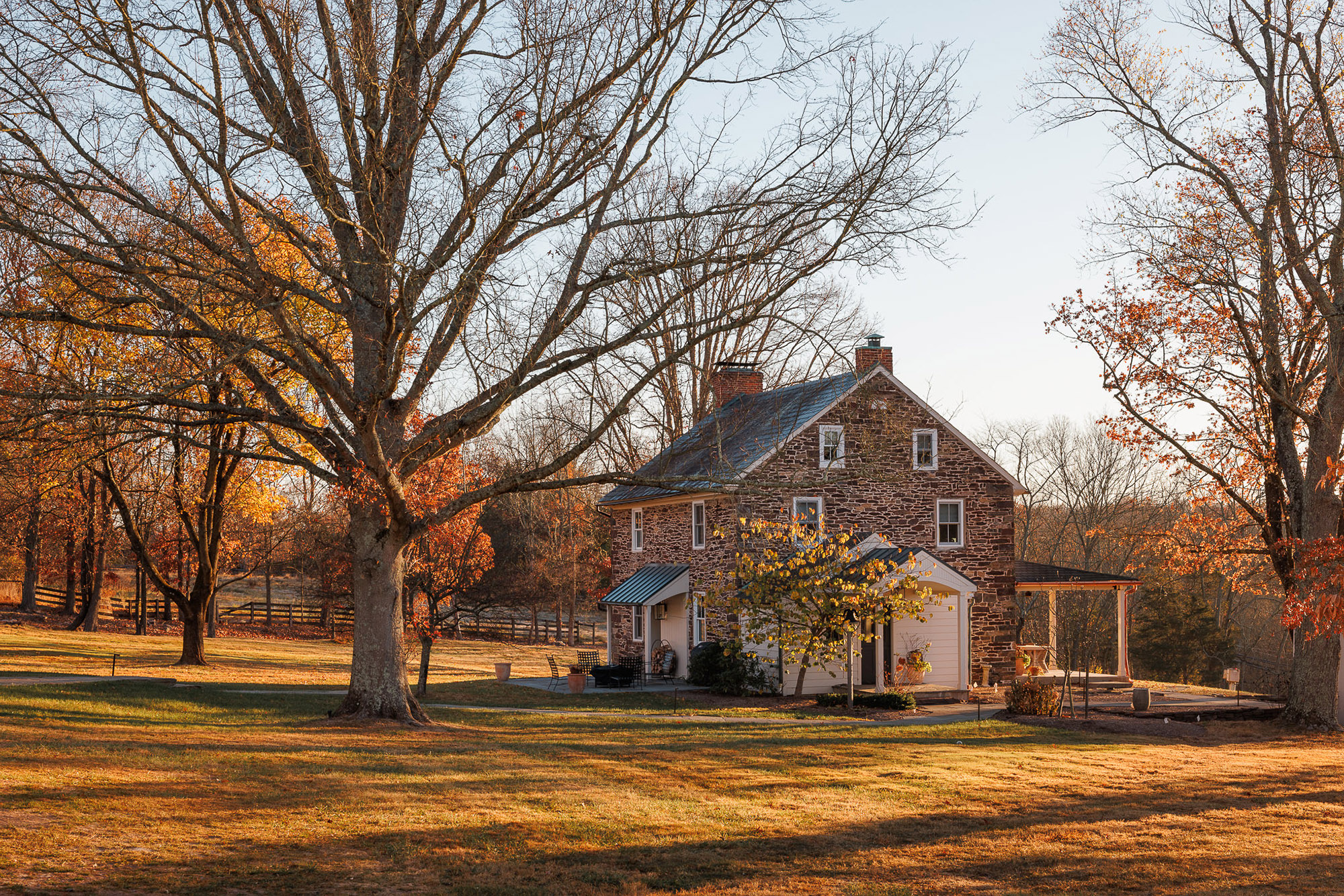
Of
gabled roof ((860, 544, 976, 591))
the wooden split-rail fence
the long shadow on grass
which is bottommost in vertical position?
the wooden split-rail fence

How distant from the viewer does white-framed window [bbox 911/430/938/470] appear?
1113 inches

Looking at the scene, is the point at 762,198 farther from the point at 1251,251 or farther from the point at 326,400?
the point at 1251,251

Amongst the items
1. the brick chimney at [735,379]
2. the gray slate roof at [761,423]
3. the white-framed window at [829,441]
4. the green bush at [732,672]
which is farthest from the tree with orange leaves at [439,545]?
the white-framed window at [829,441]

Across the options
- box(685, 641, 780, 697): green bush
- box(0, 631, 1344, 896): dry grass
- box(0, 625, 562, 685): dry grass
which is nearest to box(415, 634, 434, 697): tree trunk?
box(0, 625, 562, 685): dry grass

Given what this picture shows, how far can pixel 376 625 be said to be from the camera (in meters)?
15.2

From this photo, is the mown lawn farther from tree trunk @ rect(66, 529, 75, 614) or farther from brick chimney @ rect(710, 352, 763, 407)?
tree trunk @ rect(66, 529, 75, 614)

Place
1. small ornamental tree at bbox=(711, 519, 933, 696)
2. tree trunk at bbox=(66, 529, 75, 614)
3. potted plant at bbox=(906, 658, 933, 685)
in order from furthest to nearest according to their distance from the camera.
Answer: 1. tree trunk at bbox=(66, 529, 75, 614)
2. potted plant at bbox=(906, 658, 933, 685)
3. small ornamental tree at bbox=(711, 519, 933, 696)

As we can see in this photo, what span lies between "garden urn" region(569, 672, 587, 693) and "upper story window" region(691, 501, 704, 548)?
4.70 meters

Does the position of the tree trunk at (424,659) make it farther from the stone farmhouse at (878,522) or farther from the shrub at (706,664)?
the shrub at (706,664)

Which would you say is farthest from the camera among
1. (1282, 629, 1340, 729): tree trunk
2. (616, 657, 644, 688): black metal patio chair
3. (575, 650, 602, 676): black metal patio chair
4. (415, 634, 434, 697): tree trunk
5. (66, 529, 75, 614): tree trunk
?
(66, 529, 75, 614): tree trunk

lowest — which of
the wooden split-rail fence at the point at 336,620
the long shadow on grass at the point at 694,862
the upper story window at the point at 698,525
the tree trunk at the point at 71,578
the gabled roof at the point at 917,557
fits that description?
the wooden split-rail fence at the point at 336,620

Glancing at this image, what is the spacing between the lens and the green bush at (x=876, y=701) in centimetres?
2217

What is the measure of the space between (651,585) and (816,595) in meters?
8.03

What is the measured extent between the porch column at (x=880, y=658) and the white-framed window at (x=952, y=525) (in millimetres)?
3067
